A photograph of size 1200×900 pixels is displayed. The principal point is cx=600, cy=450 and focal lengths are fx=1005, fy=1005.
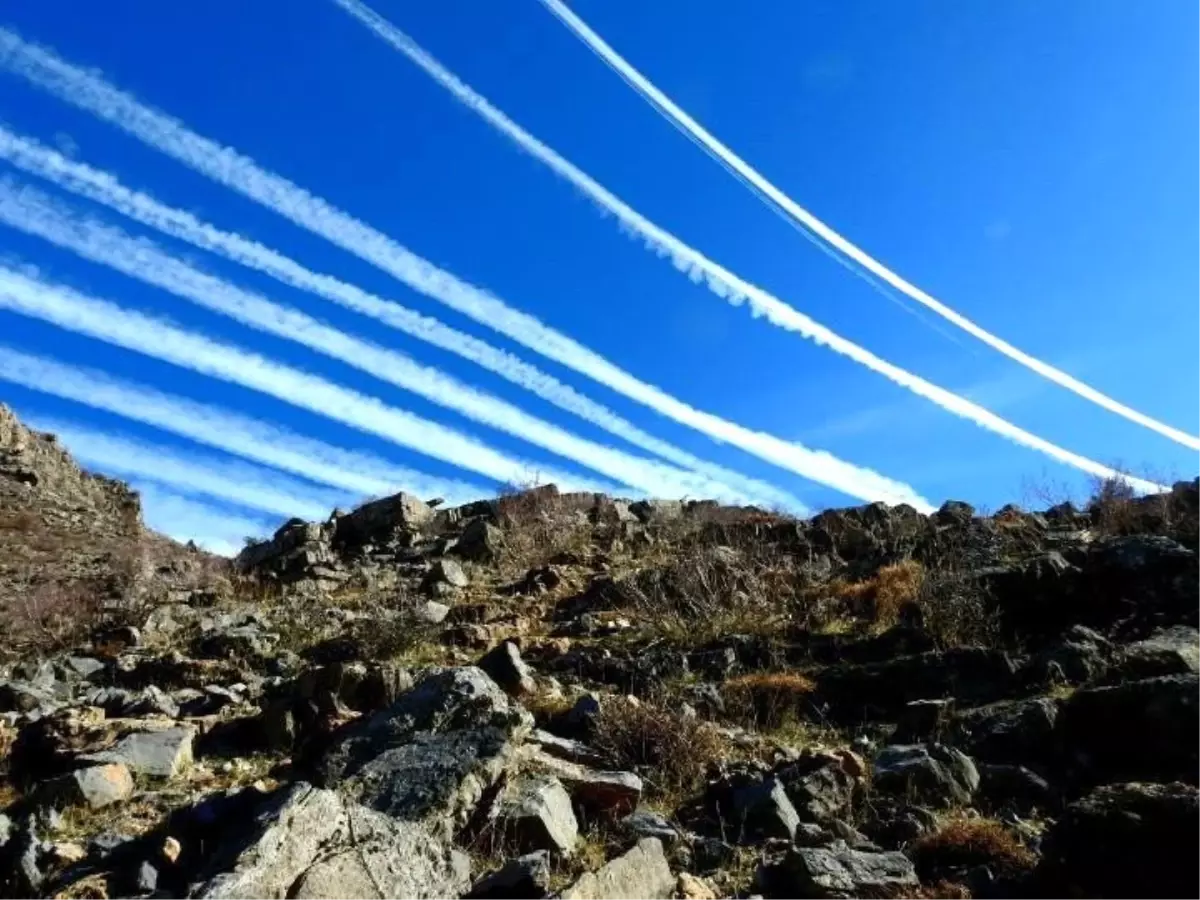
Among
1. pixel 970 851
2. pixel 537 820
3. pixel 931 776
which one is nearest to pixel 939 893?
pixel 970 851

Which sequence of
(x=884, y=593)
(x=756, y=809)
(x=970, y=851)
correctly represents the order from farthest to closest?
(x=884, y=593) → (x=756, y=809) → (x=970, y=851)

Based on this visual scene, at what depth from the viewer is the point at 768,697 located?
26.3 ft

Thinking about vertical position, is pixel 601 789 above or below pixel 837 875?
above

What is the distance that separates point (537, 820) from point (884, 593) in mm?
6231

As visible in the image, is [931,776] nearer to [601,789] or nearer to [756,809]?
[756,809]

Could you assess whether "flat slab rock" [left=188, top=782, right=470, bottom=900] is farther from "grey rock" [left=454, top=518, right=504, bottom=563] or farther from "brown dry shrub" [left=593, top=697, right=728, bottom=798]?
"grey rock" [left=454, top=518, right=504, bottom=563]

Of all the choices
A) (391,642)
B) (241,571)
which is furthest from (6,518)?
(391,642)

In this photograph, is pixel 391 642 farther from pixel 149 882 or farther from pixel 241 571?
pixel 241 571

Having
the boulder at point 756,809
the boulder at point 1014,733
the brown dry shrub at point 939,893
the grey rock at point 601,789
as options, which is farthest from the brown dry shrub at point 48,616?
the brown dry shrub at point 939,893

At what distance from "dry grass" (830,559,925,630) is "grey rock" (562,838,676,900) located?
18.7 feet

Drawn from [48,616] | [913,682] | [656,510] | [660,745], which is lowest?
[660,745]

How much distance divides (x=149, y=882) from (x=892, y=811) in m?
3.80

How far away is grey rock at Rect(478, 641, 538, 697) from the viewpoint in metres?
8.03

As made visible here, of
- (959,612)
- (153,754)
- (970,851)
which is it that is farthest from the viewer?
(959,612)
